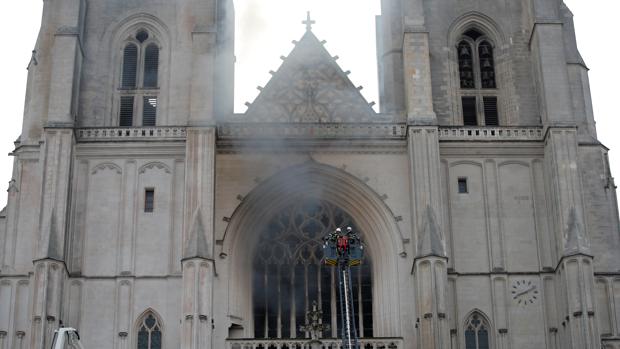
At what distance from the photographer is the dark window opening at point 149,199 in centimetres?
3722

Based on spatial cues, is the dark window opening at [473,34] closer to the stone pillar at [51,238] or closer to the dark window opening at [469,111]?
the dark window opening at [469,111]

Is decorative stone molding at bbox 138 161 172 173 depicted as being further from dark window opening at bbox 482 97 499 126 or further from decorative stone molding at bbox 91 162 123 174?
dark window opening at bbox 482 97 499 126

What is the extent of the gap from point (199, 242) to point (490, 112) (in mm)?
10671

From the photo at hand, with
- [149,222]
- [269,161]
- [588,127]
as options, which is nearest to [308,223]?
[269,161]

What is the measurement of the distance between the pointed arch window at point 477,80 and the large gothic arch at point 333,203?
4.59 m

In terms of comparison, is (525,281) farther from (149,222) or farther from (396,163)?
(149,222)

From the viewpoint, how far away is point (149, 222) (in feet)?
121

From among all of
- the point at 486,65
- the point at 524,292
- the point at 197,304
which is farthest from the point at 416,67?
the point at 197,304

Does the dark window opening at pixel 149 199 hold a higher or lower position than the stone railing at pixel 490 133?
lower

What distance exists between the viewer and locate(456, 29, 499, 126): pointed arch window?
130 ft

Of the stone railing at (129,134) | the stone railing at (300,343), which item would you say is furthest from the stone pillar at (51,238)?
the stone railing at (300,343)

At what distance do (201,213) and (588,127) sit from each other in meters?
12.5

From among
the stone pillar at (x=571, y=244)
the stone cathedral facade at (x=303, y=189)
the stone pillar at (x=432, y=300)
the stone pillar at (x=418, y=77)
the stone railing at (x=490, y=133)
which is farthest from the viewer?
the stone railing at (x=490, y=133)

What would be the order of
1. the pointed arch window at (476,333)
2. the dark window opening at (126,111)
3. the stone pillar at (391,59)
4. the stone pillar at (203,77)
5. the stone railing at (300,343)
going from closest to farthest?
the stone railing at (300,343) < the pointed arch window at (476,333) < the stone pillar at (203,77) < the dark window opening at (126,111) < the stone pillar at (391,59)
